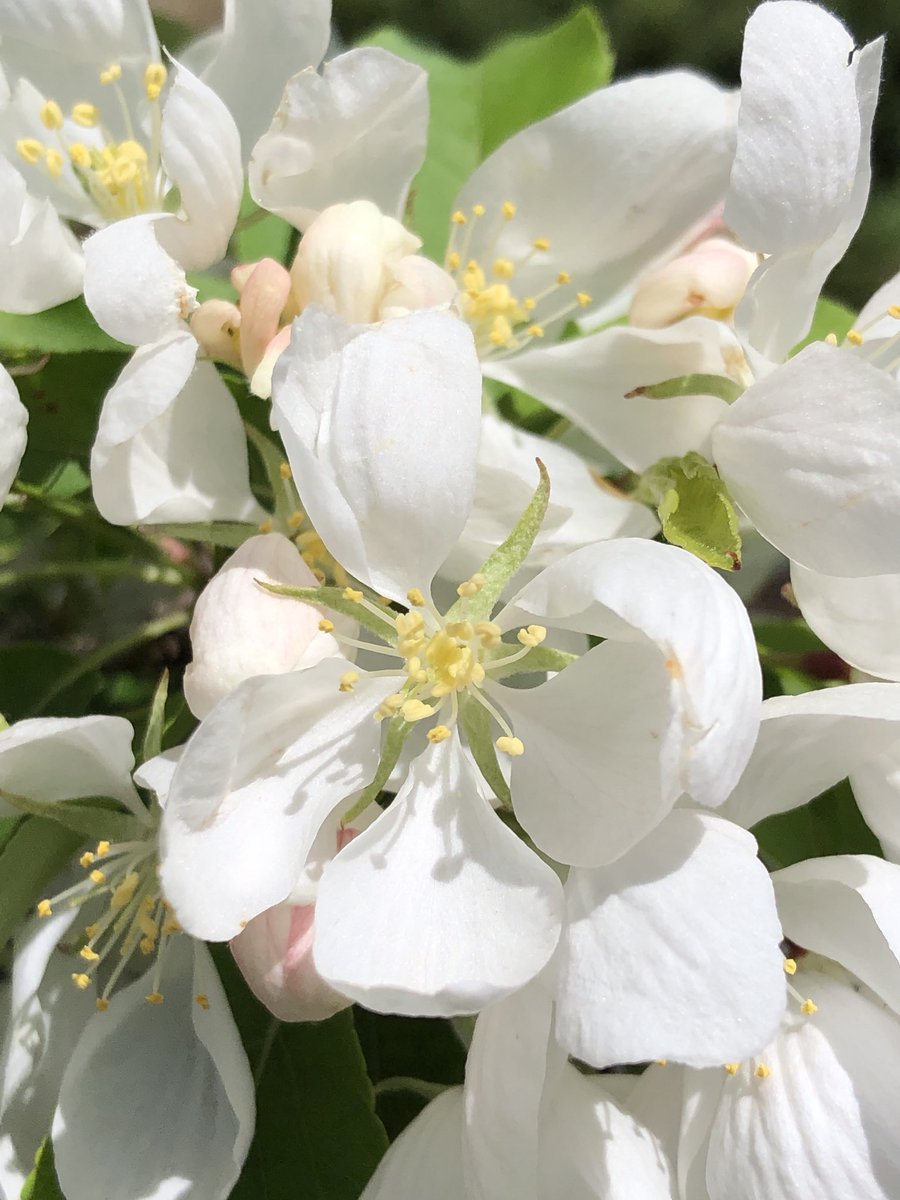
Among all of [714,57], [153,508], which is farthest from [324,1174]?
[714,57]

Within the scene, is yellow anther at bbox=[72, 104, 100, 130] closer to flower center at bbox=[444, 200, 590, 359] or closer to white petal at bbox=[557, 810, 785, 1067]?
flower center at bbox=[444, 200, 590, 359]

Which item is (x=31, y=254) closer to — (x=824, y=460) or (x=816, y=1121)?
(x=824, y=460)

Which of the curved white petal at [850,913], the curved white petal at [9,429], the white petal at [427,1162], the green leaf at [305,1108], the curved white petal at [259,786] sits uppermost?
the curved white petal at [9,429]

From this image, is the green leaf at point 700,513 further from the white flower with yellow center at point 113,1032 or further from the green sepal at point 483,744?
the white flower with yellow center at point 113,1032

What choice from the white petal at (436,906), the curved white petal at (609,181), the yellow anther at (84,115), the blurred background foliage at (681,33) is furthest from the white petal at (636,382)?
the blurred background foliage at (681,33)

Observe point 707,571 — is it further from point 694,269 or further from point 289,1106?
point 289,1106
